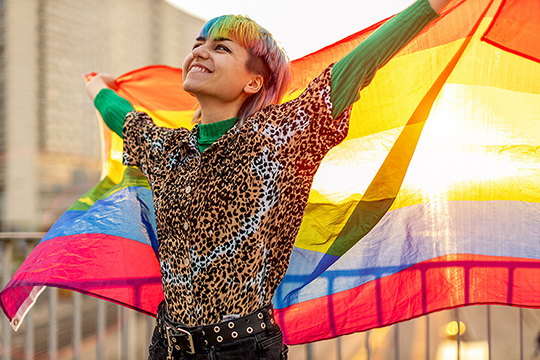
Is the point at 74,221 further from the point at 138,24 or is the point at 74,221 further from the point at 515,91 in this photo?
the point at 138,24

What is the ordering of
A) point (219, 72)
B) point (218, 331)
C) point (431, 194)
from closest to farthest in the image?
point (218, 331)
point (219, 72)
point (431, 194)

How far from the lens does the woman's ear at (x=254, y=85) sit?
5.58 ft

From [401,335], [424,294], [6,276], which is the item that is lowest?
[401,335]

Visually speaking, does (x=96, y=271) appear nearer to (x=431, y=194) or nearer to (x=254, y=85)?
(x=254, y=85)

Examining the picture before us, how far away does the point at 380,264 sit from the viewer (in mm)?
1979

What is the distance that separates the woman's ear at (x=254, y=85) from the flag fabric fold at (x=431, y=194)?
0.51 m

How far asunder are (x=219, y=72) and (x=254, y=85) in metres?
0.14

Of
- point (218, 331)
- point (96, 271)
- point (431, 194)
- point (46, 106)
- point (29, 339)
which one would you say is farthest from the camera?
point (46, 106)

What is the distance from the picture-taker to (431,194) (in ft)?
6.37

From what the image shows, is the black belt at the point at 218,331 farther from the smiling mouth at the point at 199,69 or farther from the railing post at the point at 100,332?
the railing post at the point at 100,332

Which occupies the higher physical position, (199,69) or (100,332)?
(199,69)

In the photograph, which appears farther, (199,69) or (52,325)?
(52,325)

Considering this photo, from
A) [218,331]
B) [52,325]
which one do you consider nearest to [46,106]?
[52,325]

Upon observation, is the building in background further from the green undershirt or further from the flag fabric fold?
the green undershirt
